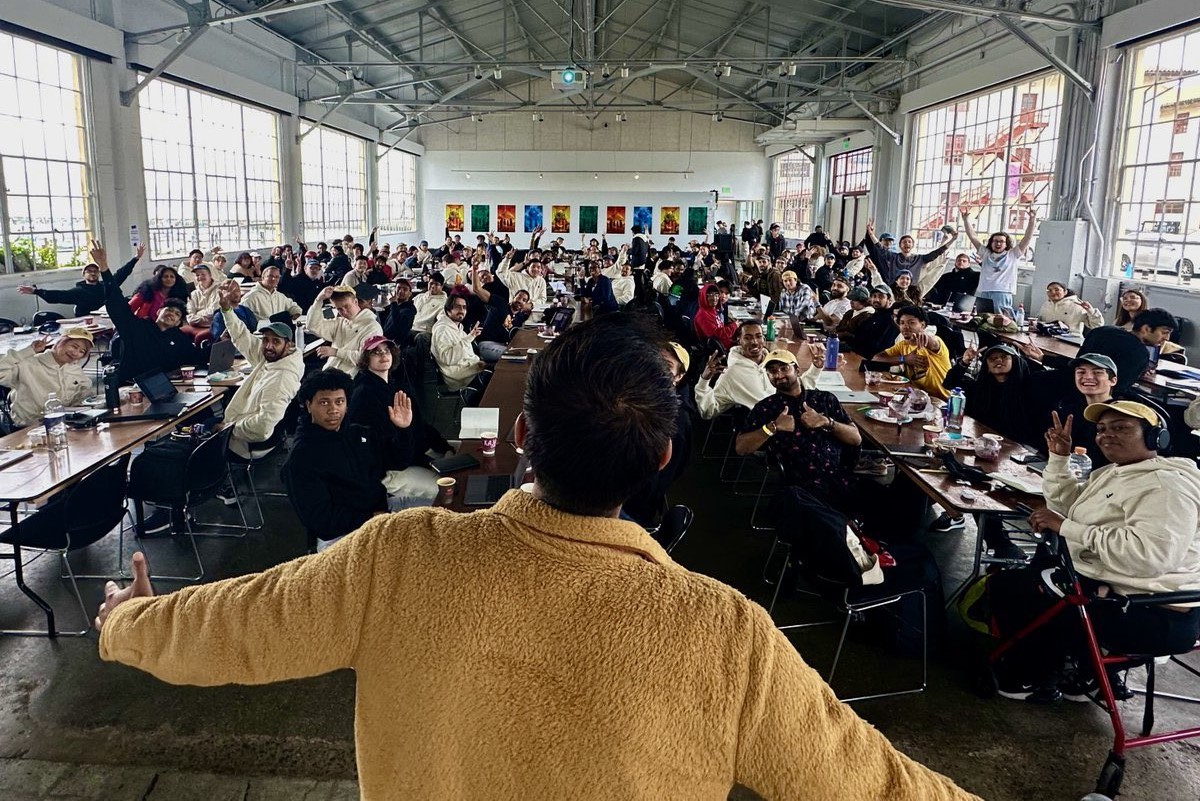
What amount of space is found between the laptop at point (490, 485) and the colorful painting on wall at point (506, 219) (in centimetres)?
2537

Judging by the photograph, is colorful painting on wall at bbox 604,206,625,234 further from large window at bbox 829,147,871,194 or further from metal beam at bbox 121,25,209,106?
metal beam at bbox 121,25,209,106

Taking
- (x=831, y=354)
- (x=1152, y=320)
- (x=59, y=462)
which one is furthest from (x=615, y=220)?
(x=59, y=462)

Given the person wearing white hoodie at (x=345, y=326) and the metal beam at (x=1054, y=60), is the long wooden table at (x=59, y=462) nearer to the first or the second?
the person wearing white hoodie at (x=345, y=326)

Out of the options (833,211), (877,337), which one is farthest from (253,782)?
(833,211)

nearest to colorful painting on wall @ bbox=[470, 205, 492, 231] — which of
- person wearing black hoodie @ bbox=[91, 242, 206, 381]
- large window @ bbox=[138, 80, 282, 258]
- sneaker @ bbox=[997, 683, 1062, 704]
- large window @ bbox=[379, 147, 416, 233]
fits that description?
large window @ bbox=[379, 147, 416, 233]

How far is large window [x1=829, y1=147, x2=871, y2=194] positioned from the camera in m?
19.6

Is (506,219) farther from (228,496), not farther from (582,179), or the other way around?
(228,496)

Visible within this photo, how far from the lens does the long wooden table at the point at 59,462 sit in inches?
151

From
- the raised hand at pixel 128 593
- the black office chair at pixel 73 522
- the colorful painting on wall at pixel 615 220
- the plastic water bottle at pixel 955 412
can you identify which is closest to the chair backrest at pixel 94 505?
the black office chair at pixel 73 522

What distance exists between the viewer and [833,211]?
21828mm

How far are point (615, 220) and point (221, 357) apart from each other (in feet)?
74.3

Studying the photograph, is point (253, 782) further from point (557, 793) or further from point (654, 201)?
point (654, 201)

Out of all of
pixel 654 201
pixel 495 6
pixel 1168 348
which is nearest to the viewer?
pixel 1168 348

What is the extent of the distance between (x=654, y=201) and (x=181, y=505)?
24775 mm
